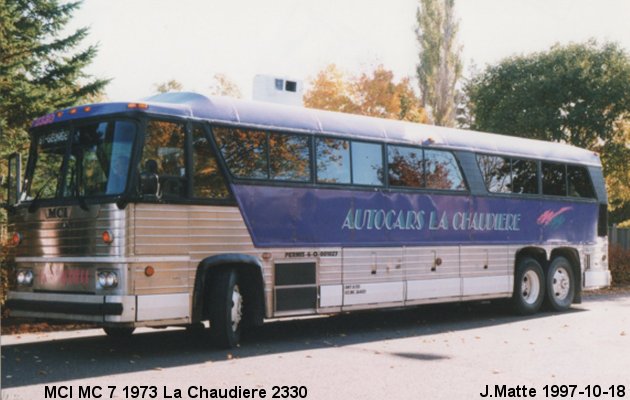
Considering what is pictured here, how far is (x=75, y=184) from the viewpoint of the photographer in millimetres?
10367

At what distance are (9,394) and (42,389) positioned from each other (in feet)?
1.23

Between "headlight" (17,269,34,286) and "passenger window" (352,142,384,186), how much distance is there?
5.06 meters

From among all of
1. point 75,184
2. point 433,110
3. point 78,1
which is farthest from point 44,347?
point 433,110

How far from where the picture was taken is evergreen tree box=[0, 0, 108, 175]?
74.2 ft

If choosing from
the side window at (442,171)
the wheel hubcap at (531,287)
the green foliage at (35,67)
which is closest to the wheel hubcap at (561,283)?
the wheel hubcap at (531,287)

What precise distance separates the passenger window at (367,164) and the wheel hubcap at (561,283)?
5.81 m

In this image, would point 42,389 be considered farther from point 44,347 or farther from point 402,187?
point 402,187

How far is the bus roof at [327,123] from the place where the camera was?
35.7ft

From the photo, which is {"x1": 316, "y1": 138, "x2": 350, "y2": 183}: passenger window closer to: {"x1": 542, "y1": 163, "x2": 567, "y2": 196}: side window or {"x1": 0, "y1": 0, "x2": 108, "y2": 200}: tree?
{"x1": 542, "y1": 163, "x2": 567, "y2": 196}: side window

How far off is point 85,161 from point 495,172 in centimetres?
861

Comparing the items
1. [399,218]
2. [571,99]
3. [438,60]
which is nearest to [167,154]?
[399,218]

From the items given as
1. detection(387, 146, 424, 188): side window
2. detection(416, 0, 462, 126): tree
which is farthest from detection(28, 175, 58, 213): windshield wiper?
detection(416, 0, 462, 126): tree

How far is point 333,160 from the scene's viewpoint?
41.7 ft

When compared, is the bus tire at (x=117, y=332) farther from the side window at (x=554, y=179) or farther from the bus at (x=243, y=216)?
the side window at (x=554, y=179)
